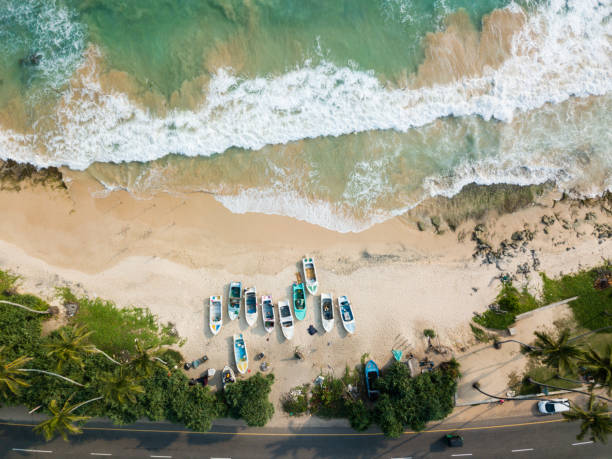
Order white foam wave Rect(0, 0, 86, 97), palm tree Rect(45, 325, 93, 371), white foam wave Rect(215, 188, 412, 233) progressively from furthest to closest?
white foam wave Rect(0, 0, 86, 97) → white foam wave Rect(215, 188, 412, 233) → palm tree Rect(45, 325, 93, 371)

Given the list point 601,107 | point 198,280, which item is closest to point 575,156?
point 601,107

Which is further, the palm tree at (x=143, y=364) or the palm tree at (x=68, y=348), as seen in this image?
the palm tree at (x=143, y=364)

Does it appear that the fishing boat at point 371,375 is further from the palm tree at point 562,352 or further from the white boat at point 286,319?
Result: the palm tree at point 562,352

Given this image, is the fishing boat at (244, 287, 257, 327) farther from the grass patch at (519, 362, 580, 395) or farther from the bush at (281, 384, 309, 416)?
the grass patch at (519, 362, 580, 395)

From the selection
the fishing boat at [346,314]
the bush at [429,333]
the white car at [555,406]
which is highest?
the fishing boat at [346,314]

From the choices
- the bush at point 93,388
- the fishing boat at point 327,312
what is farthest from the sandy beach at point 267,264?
the bush at point 93,388

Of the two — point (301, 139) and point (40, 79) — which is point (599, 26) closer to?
point (301, 139)

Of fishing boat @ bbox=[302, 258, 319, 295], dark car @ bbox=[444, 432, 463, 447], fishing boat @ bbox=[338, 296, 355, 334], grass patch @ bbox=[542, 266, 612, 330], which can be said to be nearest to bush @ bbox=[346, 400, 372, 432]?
fishing boat @ bbox=[338, 296, 355, 334]
